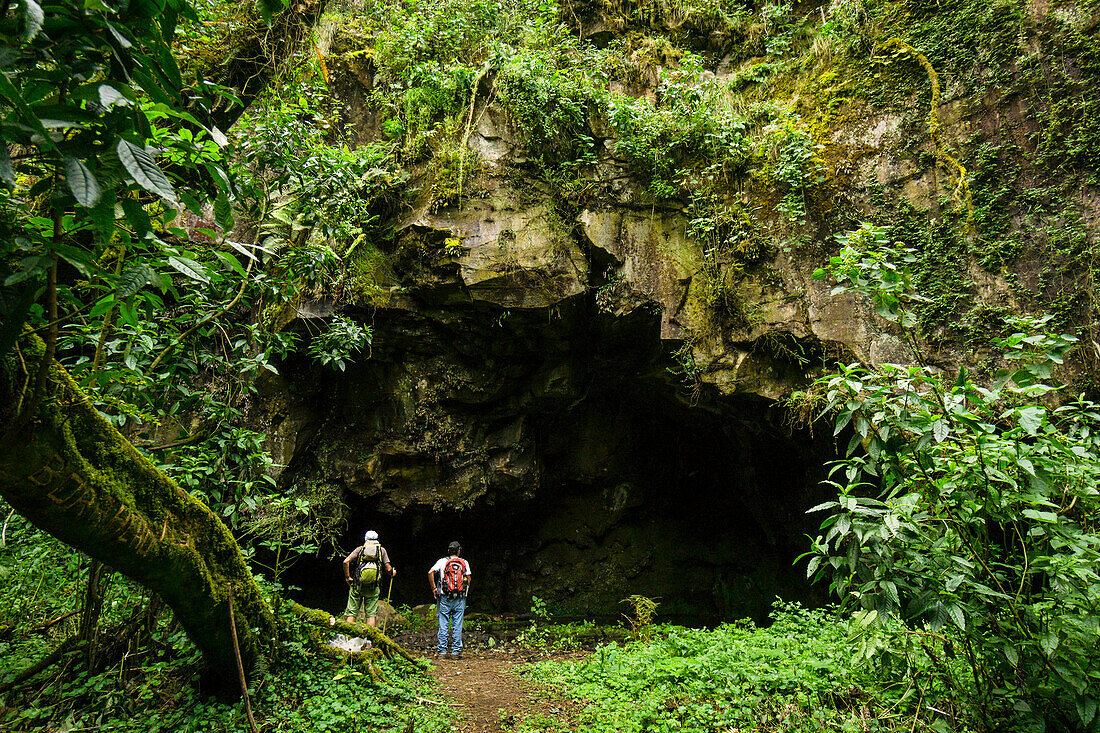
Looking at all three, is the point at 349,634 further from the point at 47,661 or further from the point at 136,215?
the point at 136,215

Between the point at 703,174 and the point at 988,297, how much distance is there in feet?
11.6

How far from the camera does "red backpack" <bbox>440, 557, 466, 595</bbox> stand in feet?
22.3

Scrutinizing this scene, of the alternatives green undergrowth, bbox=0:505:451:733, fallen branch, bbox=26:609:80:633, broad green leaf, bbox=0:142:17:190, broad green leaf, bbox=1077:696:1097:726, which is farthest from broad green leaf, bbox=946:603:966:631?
fallen branch, bbox=26:609:80:633

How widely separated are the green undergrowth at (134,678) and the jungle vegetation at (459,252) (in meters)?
0.02

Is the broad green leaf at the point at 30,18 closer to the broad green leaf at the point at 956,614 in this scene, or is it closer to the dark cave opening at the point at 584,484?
the broad green leaf at the point at 956,614

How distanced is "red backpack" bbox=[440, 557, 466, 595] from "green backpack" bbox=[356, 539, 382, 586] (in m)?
0.85

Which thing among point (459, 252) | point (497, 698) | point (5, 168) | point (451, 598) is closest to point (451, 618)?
point (451, 598)

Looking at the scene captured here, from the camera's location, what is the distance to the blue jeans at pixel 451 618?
686 centimetres

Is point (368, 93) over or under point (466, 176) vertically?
over

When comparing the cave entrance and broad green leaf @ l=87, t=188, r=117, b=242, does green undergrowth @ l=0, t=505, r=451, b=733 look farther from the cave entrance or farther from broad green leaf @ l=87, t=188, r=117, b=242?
the cave entrance

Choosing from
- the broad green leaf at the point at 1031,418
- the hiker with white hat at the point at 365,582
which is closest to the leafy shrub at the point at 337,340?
the hiker with white hat at the point at 365,582

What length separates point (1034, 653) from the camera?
2559mm

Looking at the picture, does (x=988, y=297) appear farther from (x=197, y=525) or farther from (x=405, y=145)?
(x=405, y=145)

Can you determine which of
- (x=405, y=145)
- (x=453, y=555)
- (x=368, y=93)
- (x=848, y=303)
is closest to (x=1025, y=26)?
(x=848, y=303)
